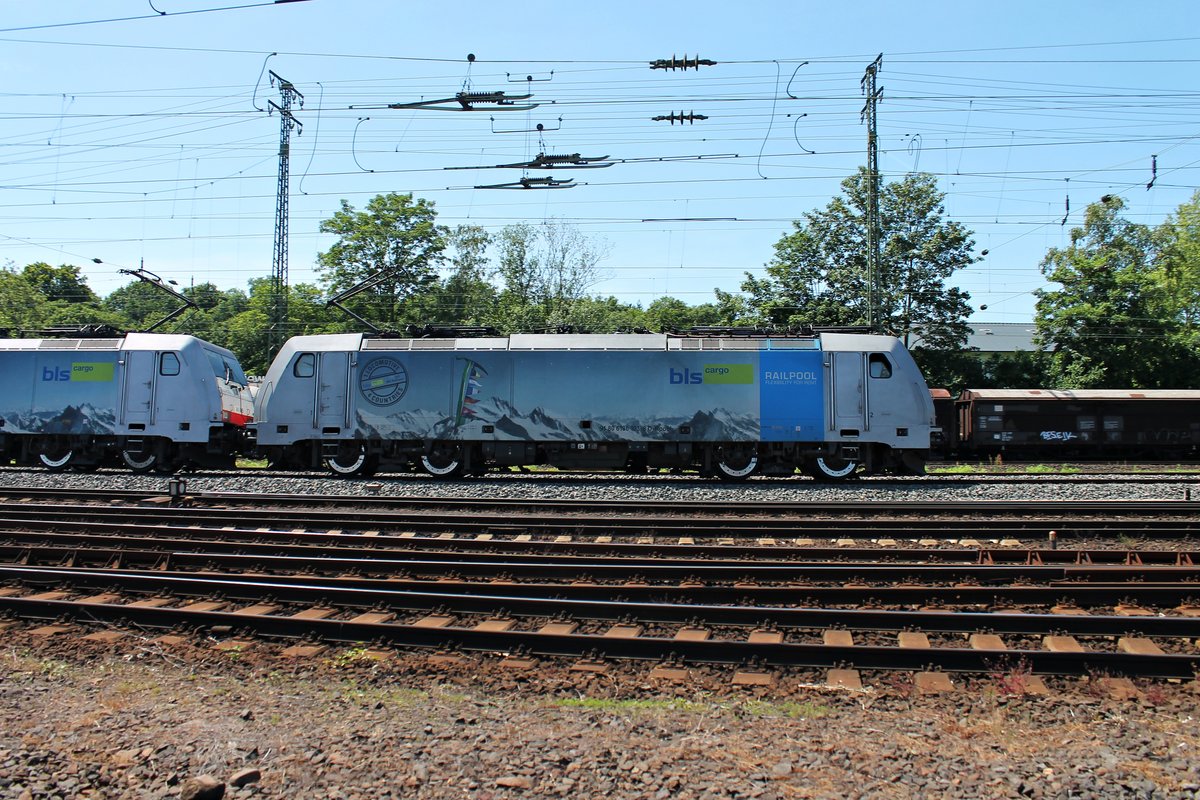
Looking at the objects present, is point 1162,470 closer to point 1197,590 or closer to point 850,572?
point 1197,590

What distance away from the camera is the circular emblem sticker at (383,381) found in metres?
18.2

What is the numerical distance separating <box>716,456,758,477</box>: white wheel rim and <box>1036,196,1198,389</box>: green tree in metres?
27.5

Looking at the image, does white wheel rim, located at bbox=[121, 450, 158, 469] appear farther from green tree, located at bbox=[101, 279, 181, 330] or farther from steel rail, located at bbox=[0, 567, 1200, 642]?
green tree, located at bbox=[101, 279, 181, 330]

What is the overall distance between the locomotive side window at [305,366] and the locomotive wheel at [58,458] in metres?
6.56

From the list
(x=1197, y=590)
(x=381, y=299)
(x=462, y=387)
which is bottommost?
(x=1197, y=590)

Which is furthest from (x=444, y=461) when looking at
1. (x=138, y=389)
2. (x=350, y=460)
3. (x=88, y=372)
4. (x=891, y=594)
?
(x=891, y=594)

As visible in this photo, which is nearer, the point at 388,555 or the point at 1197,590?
the point at 1197,590

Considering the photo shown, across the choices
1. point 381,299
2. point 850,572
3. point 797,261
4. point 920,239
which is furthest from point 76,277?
point 850,572

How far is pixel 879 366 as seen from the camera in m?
17.4

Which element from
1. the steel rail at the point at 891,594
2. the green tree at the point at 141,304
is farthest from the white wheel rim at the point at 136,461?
the green tree at the point at 141,304

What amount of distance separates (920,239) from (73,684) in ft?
130

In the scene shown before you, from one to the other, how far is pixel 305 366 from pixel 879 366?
13490 mm

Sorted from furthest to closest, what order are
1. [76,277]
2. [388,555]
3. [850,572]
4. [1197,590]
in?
1. [76,277]
2. [388,555]
3. [850,572]
4. [1197,590]

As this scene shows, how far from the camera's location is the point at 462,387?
18.1m
